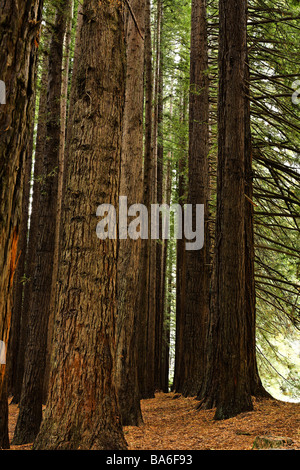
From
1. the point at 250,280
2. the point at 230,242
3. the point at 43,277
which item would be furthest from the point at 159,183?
the point at 230,242

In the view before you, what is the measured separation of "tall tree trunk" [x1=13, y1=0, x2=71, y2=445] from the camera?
23.8 feet

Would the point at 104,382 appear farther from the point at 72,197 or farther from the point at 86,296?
the point at 72,197

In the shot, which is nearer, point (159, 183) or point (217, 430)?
point (217, 430)

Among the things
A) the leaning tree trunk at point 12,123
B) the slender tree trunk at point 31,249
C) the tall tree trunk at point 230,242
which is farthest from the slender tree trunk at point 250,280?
the slender tree trunk at point 31,249

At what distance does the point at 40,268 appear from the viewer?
780 centimetres

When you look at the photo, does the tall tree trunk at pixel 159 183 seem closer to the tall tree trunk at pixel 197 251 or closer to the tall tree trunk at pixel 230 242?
the tall tree trunk at pixel 197 251

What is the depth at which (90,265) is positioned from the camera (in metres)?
4.28

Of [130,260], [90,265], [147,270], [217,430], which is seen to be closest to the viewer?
[90,265]

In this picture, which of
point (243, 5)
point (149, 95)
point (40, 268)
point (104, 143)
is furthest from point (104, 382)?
point (149, 95)

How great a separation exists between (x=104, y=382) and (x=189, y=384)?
26.7 feet

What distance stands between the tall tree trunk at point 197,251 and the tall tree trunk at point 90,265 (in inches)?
270

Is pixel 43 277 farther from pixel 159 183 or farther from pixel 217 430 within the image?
pixel 159 183

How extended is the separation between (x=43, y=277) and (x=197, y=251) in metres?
5.14

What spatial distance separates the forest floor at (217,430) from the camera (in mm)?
5188
